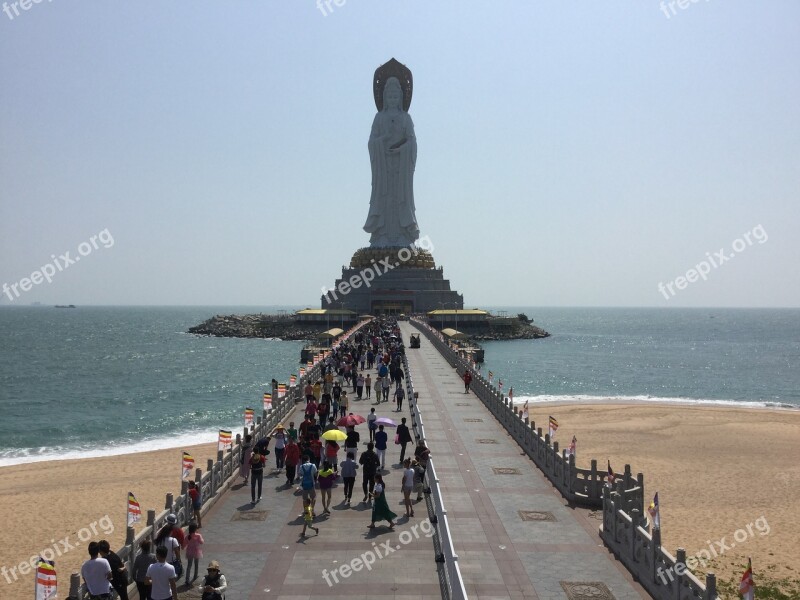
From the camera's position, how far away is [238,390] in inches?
1919

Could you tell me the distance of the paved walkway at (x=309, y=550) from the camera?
10.0 m

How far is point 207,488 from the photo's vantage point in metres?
13.8

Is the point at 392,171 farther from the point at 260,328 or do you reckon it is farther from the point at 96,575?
the point at 96,575

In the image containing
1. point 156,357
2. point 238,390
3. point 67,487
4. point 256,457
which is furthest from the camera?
point 156,357

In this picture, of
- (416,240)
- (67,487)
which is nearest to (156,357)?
(416,240)

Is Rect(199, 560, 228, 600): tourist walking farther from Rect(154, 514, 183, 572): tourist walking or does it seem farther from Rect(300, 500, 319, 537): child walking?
Rect(300, 500, 319, 537): child walking

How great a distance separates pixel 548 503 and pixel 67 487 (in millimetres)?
17393

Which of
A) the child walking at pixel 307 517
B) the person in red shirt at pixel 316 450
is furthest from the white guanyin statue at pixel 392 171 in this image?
the child walking at pixel 307 517

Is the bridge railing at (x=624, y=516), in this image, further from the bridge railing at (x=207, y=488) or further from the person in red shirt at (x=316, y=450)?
the bridge railing at (x=207, y=488)

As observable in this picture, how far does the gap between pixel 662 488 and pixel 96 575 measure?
1976 cm

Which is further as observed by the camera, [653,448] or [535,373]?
[535,373]

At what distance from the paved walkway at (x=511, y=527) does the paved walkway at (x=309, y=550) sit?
0.87 meters

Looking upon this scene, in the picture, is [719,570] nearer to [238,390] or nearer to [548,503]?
[548,503]

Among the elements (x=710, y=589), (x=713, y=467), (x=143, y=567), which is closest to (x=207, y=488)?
(x=143, y=567)
